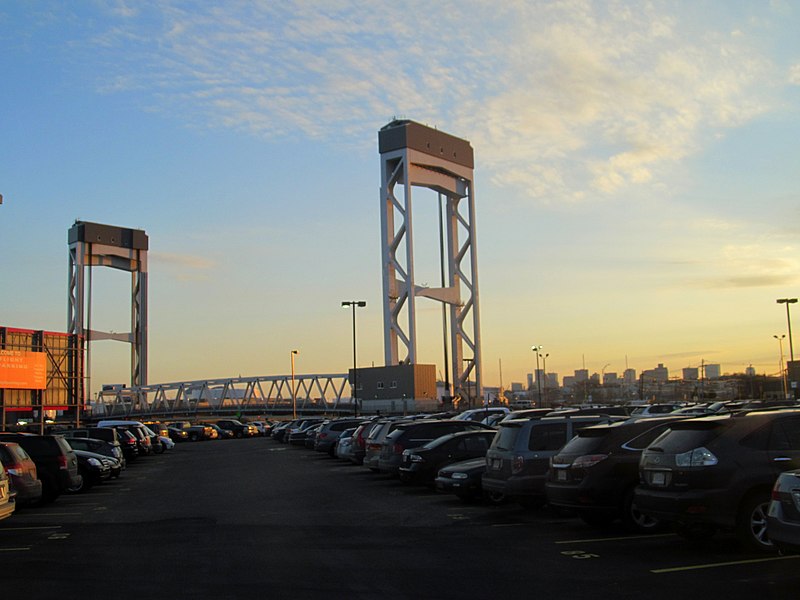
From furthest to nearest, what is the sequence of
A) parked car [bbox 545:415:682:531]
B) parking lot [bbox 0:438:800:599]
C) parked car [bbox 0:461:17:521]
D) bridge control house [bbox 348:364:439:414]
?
1. bridge control house [bbox 348:364:439:414]
2. parked car [bbox 0:461:17:521]
3. parked car [bbox 545:415:682:531]
4. parking lot [bbox 0:438:800:599]

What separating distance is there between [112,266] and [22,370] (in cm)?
6928

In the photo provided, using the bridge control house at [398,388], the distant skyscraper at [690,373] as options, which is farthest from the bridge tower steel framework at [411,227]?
the distant skyscraper at [690,373]

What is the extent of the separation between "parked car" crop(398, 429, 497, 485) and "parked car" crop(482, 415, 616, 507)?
401 centimetres

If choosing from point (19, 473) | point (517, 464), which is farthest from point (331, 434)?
point (517, 464)

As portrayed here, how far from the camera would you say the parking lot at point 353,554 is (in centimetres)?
927

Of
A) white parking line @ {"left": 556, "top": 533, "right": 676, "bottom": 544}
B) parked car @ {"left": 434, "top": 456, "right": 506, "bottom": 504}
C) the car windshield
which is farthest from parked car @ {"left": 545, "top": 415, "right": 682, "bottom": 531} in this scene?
parked car @ {"left": 434, "top": 456, "right": 506, "bottom": 504}

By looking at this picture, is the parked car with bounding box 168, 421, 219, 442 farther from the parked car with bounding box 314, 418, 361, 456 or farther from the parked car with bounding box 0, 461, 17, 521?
the parked car with bounding box 0, 461, 17, 521

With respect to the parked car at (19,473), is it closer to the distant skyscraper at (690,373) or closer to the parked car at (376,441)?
the parked car at (376,441)

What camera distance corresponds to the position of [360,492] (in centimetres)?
2058

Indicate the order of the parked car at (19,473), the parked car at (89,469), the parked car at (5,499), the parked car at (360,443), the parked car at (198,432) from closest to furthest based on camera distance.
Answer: the parked car at (5,499)
the parked car at (19,473)
the parked car at (89,469)
the parked car at (360,443)
the parked car at (198,432)

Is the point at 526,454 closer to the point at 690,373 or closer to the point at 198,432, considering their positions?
the point at 198,432

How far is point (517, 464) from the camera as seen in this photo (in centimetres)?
1505

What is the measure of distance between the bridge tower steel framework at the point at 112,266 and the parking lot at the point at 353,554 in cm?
9069

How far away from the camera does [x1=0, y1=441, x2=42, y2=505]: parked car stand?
16266 mm
